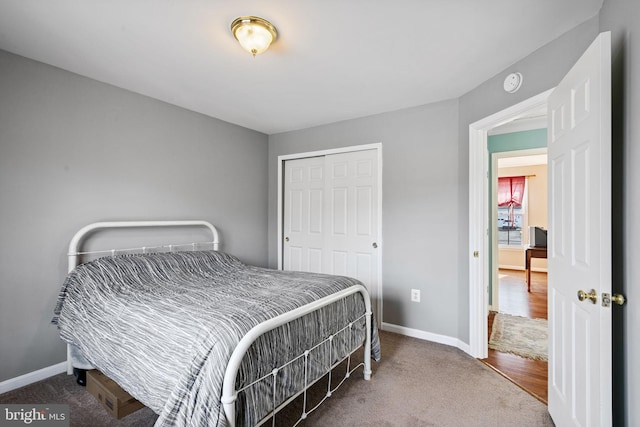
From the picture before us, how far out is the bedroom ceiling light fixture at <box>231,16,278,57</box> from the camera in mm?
1730

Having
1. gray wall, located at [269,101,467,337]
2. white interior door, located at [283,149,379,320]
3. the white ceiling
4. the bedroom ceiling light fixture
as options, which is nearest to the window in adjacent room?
gray wall, located at [269,101,467,337]

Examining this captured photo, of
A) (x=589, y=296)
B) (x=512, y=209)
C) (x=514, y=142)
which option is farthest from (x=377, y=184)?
(x=512, y=209)

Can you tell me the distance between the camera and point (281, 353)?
1.57 meters

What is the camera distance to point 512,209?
276 inches

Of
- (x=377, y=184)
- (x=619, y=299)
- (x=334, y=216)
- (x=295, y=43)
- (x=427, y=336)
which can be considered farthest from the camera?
(x=334, y=216)

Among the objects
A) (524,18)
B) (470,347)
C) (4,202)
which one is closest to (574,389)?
(470,347)

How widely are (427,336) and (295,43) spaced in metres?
2.95

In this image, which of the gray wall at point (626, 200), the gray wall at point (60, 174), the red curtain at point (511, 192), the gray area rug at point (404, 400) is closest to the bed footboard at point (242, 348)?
the gray area rug at point (404, 400)

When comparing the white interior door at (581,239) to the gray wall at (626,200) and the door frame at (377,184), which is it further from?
the door frame at (377,184)

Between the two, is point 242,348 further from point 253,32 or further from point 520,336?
point 520,336

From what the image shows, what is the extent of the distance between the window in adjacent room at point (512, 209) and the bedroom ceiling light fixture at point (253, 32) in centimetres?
685

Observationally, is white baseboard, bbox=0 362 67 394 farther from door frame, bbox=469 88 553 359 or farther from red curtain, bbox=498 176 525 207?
red curtain, bbox=498 176 525 207

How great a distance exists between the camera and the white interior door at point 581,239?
4.04ft

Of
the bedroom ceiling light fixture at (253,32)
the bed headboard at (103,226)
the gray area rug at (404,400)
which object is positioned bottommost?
the gray area rug at (404,400)
